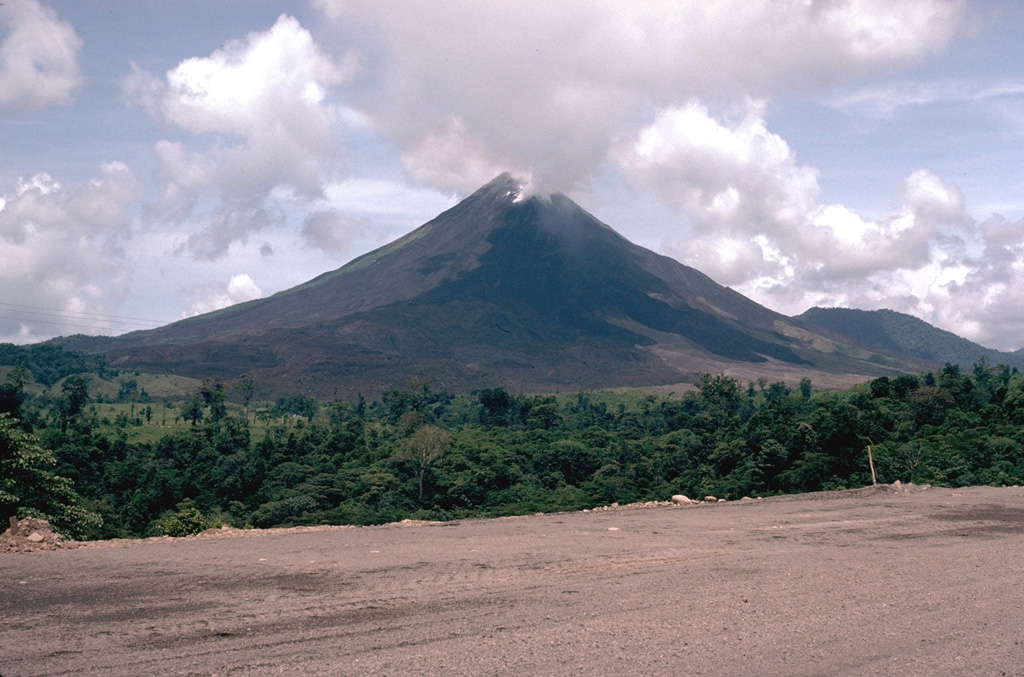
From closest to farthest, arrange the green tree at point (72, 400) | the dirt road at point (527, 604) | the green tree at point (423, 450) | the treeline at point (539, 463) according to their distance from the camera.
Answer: the dirt road at point (527, 604)
the treeline at point (539, 463)
the green tree at point (423, 450)
the green tree at point (72, 400)

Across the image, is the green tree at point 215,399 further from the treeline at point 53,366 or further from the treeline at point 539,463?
the treeline at point 53,366

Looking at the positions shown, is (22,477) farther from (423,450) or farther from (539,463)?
(539,463)

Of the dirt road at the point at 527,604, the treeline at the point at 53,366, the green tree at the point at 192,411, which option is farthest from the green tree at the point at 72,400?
the treeline at the point at 53,366

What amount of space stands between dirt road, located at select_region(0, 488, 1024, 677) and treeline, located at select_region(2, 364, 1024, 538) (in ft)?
69.4

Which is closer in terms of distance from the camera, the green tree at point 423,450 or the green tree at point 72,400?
the green tree at point 423,450

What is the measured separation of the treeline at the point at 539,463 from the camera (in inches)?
1548

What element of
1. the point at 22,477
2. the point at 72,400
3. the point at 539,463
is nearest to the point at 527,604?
the point at 22,477

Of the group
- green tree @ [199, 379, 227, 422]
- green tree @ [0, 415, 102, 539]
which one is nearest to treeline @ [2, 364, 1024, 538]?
green tree @ [0, 415, 102, 539]

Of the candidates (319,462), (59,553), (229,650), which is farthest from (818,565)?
(319,462)

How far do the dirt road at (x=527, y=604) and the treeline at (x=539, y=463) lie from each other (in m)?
21.2

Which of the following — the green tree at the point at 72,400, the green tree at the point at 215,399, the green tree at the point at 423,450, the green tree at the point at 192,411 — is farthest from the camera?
the green tree at the point at 215,399

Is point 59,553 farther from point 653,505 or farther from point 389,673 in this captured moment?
point 653,505

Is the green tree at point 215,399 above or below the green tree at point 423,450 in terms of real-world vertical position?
above

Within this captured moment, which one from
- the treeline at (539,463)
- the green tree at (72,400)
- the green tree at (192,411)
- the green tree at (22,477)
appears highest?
the green tree at (72,400)
